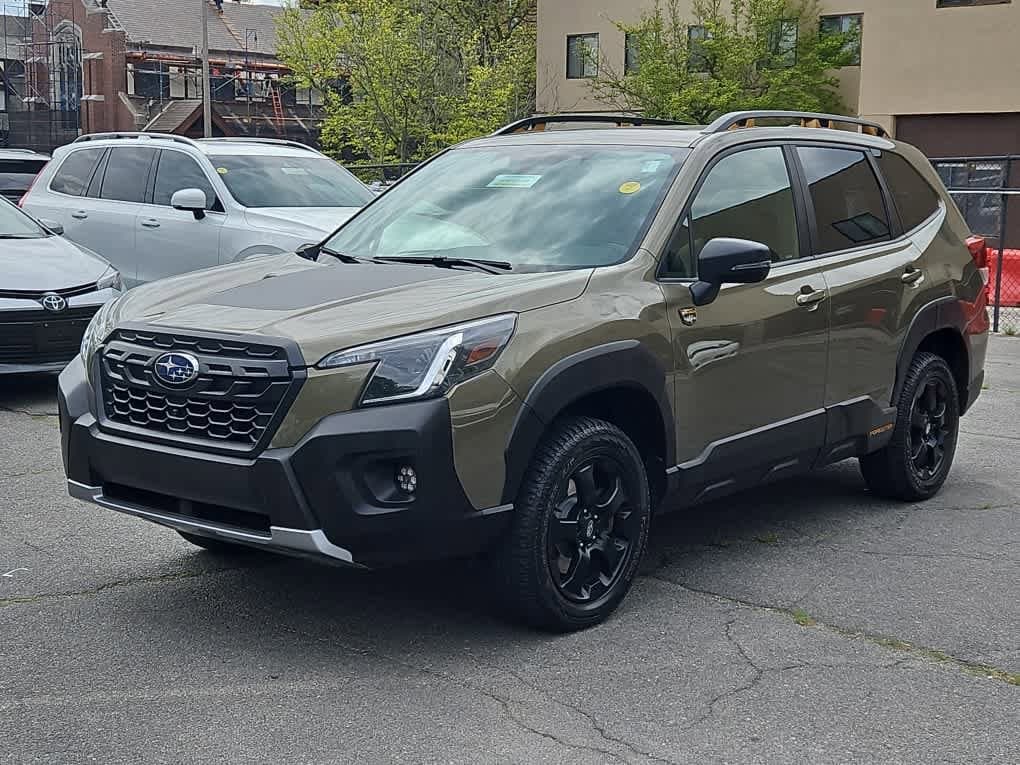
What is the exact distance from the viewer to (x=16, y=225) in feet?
Result: 33.0

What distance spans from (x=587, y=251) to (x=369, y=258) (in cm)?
95

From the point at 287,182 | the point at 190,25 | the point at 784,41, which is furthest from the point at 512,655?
the point at 190,25

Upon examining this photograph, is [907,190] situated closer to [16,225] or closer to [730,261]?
[730,261]

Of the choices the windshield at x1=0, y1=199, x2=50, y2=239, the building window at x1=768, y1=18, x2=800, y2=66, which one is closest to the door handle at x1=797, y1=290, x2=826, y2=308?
the windshield at x1=0, y1=199, x2=50, y2=239

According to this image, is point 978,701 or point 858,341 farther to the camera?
point 858,341

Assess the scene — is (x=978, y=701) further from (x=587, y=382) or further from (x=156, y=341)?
(x=156, y=341)

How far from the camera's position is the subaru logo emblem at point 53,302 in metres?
8.91

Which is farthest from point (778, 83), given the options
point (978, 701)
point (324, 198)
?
point (978, 701)

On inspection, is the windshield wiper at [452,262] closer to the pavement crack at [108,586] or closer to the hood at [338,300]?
the hood at [338,300]

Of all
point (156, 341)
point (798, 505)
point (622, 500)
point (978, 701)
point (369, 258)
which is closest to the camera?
point (978, 701)

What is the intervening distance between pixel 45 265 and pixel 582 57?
34.6 meters

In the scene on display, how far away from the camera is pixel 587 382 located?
442 cm

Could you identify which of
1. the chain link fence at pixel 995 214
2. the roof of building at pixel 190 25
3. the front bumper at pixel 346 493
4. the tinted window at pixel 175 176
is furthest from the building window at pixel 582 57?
the front bumper at pixel 346 493

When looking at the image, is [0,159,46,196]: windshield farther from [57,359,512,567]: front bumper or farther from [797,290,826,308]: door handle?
[57,359,512,567]: front bumper
